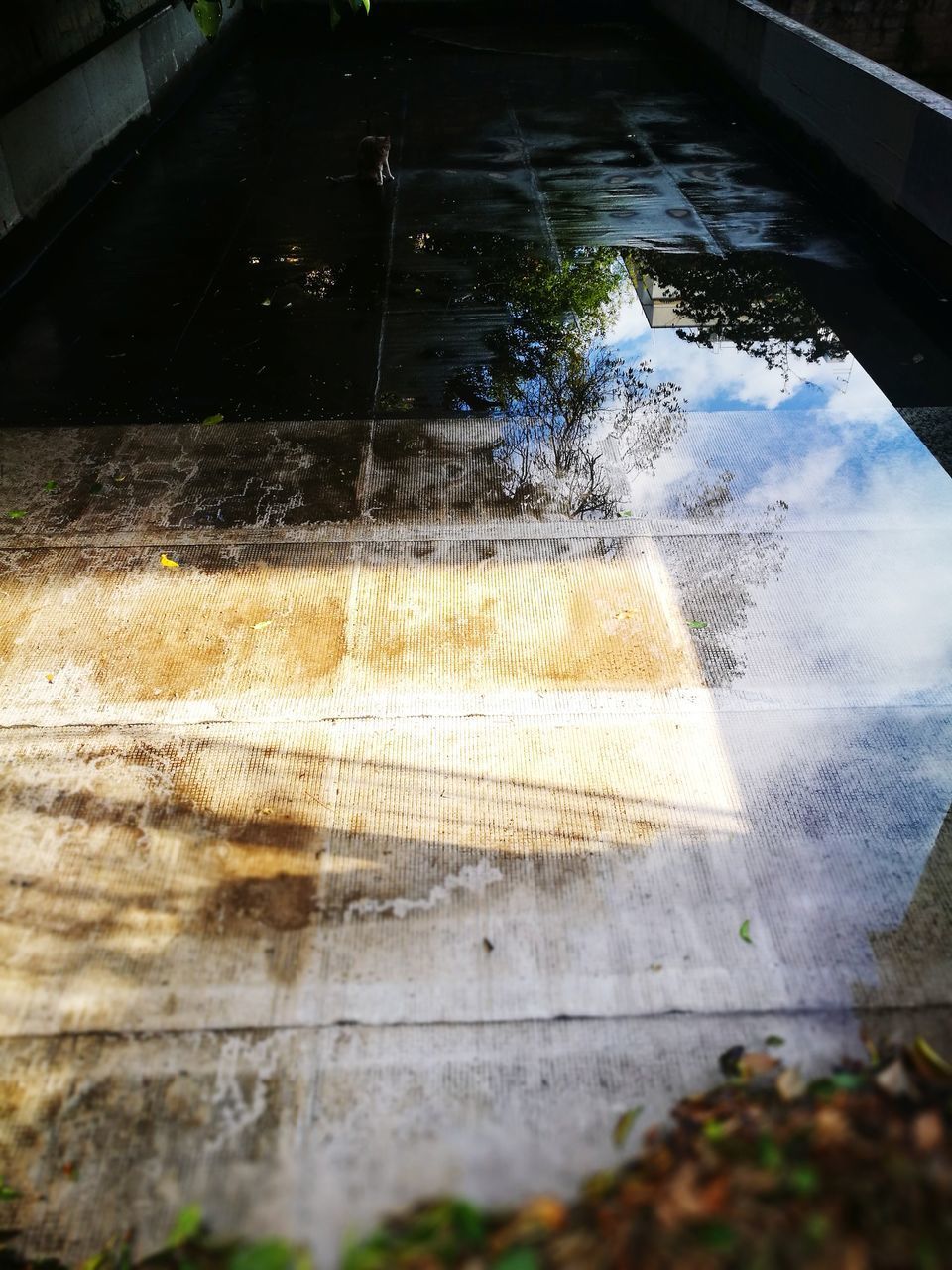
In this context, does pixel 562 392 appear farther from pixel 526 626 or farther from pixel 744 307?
pixel 526 626

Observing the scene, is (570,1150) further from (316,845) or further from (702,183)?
(702,183)

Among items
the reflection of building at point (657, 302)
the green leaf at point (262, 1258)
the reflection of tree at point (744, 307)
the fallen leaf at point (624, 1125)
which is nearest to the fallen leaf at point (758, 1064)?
the fallen leaf at point (624, 1125)

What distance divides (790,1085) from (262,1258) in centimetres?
135

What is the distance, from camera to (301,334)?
6.75 metres

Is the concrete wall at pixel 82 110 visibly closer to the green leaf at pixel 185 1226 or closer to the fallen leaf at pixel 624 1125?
the green leaf at pixel 185 1226

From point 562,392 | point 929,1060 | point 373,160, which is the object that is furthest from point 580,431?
point 373,160

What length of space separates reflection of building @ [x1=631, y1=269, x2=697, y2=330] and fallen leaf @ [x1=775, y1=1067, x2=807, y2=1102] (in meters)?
5.75

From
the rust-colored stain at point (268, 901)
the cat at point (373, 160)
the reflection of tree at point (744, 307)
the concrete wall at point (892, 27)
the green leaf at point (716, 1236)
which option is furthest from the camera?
the concrete wall at point (892, 27)

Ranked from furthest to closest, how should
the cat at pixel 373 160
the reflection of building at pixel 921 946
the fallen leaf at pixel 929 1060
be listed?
the cat at pixel 373 160 < the reflection of building at pixel 921 946 < the fallen leaf at pixel 929 1060

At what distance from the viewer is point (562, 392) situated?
6082mm

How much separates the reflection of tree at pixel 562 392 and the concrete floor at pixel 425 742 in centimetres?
6

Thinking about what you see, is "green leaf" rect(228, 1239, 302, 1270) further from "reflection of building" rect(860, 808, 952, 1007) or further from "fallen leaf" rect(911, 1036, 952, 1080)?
"reflection of building" rect(860, 808, 952, 1007)

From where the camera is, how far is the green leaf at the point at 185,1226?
2256 mm

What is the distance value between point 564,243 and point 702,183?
8.31 feet
